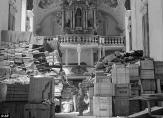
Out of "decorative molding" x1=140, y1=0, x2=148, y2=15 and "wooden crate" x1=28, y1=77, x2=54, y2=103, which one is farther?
"decorative molding" x1=140, y1=0, x2=148, y2=15

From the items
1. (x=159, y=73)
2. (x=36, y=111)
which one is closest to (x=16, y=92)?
(x=36, y=111)

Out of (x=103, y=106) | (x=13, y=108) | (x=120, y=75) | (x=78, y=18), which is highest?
(x=78, y=18)

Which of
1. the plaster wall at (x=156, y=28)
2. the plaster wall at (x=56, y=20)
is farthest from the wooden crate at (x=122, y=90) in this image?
the plaster wall at (x=56, y=20)

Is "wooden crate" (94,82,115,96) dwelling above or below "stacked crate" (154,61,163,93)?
below

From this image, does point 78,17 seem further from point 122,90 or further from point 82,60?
point 122,90

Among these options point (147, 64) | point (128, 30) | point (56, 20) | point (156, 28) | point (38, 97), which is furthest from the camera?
point (56, 20)

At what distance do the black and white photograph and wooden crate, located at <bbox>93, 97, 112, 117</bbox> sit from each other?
34 millimetres

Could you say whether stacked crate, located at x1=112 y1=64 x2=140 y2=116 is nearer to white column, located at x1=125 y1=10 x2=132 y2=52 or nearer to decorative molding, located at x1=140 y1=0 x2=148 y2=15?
decorative molding, located at x1=140 y1=0 x2=148 y2=15

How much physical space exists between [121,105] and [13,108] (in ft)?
12.7

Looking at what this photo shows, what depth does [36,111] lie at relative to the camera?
753 centimetres

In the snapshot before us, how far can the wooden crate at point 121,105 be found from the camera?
33.6 feet

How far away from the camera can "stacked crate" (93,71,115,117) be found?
10.3 meters

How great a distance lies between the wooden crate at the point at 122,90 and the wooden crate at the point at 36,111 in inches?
137

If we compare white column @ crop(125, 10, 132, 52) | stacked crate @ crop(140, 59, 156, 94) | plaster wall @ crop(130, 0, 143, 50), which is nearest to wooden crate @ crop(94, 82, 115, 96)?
stacked crate @ crop(140, 59, 156, 94)
